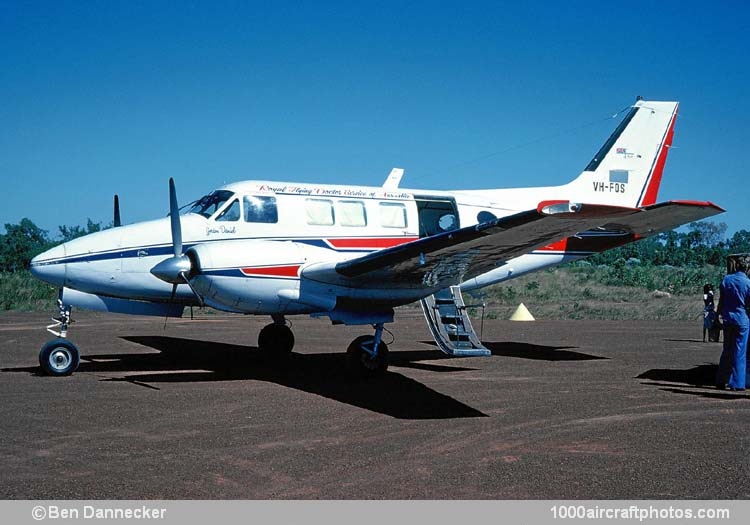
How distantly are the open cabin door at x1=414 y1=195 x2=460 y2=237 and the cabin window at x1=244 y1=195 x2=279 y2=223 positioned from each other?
278cm

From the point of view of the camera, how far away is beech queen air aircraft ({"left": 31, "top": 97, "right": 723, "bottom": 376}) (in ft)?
32.0

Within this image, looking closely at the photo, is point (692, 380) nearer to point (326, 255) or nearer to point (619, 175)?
point (619, 175)

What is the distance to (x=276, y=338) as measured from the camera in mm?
13820

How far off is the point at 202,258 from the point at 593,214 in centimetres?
533

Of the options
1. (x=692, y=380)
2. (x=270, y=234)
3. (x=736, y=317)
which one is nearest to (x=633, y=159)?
(x=692, y=380)

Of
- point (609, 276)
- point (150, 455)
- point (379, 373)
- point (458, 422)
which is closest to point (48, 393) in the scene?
point (150, 455)

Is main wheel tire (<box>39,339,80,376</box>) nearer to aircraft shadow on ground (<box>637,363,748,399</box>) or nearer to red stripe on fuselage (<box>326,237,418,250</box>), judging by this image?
red stripe on fuselage (<box>326,237,418,250</box>)

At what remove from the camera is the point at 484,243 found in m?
9.32

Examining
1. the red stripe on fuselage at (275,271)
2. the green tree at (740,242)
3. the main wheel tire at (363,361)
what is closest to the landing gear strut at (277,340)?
the main wheel tire at (363,361)

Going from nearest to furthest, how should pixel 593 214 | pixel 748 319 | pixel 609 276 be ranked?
pixel 593 214 → pixel 748 319 → pixel 609 276

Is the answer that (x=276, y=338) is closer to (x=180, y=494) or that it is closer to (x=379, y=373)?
(x=379, y=373)

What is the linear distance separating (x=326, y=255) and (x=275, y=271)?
1223mm

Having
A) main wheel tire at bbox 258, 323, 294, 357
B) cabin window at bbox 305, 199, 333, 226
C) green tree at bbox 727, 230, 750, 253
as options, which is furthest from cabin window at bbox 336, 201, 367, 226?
green tree at bbox 727, 230, 750, 253

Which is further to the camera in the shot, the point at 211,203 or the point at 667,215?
the point at 211,203
